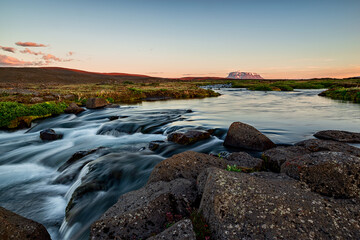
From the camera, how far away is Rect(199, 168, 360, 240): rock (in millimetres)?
3572

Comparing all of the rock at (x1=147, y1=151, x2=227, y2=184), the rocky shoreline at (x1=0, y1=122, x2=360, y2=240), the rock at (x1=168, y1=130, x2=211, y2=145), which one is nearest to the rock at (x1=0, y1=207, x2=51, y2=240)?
the rocky shoreline at (x1=0, y1=122, x2=360, y2=240)

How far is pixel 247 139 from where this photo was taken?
11.1m

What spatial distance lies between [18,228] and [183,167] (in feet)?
14.2

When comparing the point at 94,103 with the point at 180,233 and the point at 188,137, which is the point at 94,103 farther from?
the point at 180,233

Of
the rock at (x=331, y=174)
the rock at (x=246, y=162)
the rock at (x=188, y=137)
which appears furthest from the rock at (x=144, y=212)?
the rock at (x=188, y=137)

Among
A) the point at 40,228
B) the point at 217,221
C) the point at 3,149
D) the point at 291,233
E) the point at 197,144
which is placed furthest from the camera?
the point at 3,149

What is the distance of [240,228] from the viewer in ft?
11.9

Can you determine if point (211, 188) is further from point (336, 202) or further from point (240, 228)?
point (336, 202)

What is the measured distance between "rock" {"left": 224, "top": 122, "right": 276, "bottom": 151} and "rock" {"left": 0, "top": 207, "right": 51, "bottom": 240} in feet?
29.7

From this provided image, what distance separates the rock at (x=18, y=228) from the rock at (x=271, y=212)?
3.94m

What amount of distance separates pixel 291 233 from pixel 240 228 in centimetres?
81

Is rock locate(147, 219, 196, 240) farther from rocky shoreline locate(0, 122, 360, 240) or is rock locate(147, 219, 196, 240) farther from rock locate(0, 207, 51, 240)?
rock locate(0, 207, 51, 240)

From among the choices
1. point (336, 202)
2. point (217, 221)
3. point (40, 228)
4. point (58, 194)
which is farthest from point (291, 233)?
point (58, 194)

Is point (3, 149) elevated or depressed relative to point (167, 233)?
depressed
